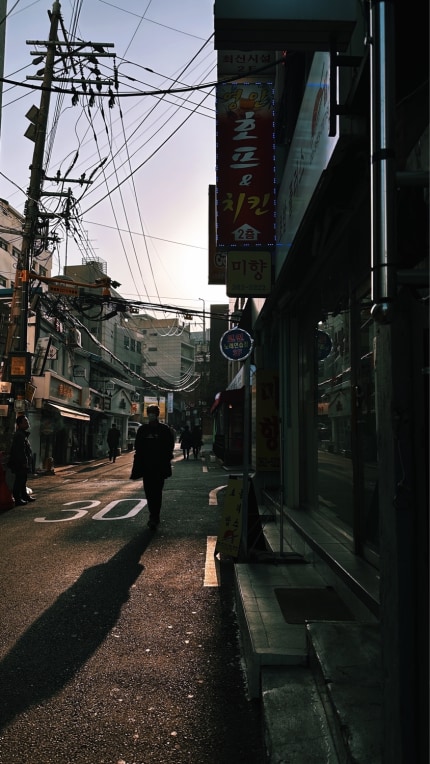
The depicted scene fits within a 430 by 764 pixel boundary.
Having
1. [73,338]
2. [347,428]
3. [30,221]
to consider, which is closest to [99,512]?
[347,428]

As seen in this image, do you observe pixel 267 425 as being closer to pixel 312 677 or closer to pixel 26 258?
pixel 312 677

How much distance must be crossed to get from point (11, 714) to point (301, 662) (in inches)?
67.1

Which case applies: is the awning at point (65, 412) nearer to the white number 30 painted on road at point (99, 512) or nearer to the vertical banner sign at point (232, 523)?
the white number 30 painted on road at point (99, 512)

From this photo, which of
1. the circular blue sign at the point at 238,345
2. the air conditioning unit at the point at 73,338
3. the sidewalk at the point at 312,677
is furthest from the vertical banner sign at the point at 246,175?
the air conditioning unit at the point at 73,338

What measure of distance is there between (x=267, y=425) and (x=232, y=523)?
2.40 meters

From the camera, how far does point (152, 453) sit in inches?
347

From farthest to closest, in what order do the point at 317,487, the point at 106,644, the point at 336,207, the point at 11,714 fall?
1. the point at 317,487
2. the point at 336,207
3. the point at 106,644
4. the point at 11,714

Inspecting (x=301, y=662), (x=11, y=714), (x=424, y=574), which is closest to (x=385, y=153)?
(x=424, y=574)

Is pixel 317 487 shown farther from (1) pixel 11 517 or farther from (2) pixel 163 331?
(2) pixel 163 331

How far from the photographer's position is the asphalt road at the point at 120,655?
9.11 feet

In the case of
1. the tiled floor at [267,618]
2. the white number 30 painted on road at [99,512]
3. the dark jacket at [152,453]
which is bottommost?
the white number 30 painted on road at [99,512]

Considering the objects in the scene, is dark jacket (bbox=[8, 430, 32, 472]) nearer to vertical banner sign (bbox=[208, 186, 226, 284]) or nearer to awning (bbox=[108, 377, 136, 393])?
vertical banner sign (bbox=[208, 186, 226, 284])

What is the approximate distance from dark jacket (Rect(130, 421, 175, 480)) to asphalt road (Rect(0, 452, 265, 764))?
1.23m

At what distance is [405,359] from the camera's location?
5.28 ft
